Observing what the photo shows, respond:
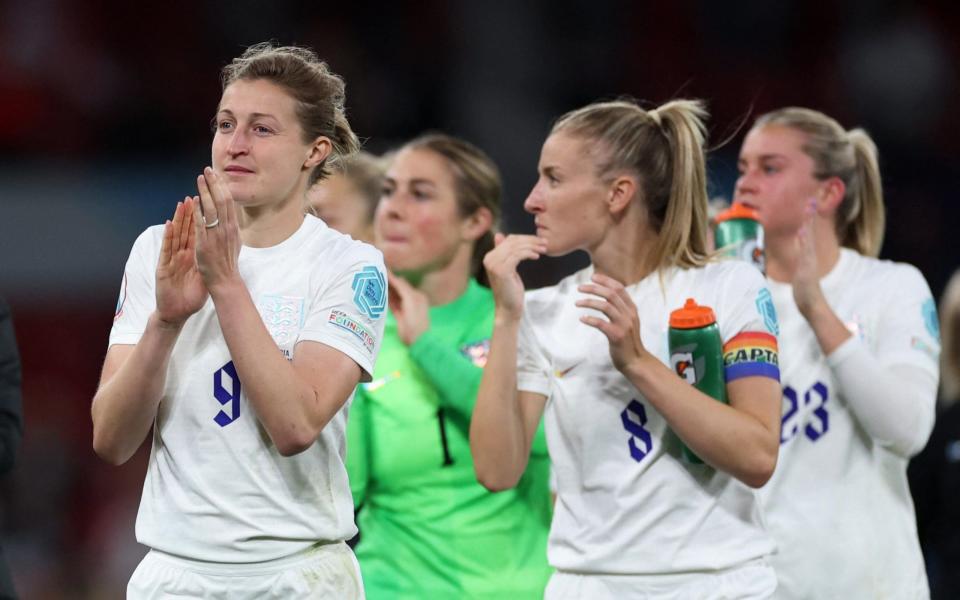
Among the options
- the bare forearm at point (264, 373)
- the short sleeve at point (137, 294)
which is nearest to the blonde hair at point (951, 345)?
the bare forearm at point (264, 373)

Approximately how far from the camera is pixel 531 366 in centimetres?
362

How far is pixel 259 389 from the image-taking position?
2.69 m

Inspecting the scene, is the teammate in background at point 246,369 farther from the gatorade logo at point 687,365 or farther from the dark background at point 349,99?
the dark background at point 349,99

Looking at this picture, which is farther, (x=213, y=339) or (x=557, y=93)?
(x=557, y=93)

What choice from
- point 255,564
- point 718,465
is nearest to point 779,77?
point 718,465

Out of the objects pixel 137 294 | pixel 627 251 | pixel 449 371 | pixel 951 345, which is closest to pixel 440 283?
pixel 449 371

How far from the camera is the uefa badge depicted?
117 inches

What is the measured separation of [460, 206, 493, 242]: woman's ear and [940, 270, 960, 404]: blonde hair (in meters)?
1.82

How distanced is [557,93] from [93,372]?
13.1ft

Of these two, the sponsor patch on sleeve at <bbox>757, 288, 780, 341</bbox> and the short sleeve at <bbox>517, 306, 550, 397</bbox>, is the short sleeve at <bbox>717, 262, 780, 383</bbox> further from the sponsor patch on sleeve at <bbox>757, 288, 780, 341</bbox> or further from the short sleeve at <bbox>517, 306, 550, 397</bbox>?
the short sleeve at <bbox>517, 306, 550, 397</bbox>

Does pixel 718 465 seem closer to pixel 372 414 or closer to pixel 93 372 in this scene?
pixel 372 414

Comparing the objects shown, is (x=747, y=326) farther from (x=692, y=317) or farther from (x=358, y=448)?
(x=358, y=448)

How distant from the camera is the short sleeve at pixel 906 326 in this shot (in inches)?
157

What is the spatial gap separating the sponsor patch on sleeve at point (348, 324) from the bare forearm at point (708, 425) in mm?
664
